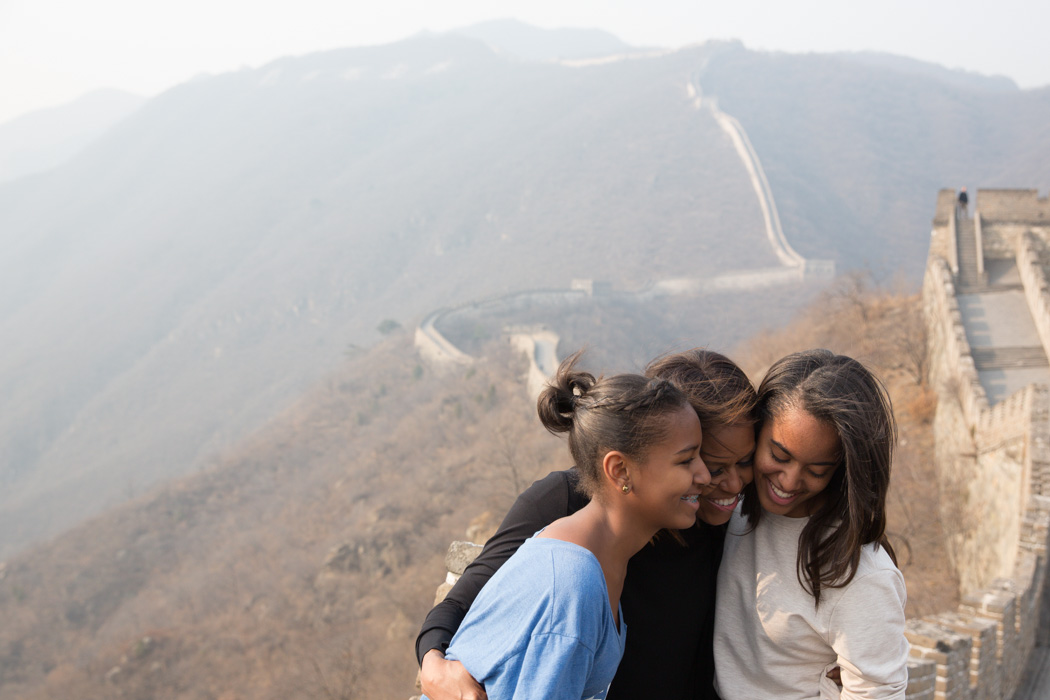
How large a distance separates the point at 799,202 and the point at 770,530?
66948mm

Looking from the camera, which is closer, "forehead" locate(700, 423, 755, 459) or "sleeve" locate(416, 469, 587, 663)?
"forehead" locate(700, 423, 755, 459)

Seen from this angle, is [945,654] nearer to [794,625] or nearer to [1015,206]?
[794,625]

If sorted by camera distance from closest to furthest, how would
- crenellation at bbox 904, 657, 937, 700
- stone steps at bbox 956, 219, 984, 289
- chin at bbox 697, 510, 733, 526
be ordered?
chin at bbox 697, 510, 733, 526
crenellation at bbox 904, 657, 937, 700
stone steps at bbox 956, 219, 984, 289

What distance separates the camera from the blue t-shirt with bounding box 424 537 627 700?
54.2 inches

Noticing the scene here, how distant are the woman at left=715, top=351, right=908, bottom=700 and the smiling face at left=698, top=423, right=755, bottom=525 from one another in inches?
2.1

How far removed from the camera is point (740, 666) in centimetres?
193

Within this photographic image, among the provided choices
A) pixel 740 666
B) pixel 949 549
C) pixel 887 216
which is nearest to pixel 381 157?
pixel 887 216

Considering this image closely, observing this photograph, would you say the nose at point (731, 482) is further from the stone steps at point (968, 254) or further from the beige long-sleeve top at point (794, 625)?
the stone steps at point (968, 254)

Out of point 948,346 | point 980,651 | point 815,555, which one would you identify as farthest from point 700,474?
point 948,346

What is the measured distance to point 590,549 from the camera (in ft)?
5.09

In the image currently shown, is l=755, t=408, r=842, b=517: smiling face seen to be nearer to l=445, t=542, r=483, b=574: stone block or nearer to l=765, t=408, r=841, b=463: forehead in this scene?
l=765, t=408, r=841, b=463: forehead

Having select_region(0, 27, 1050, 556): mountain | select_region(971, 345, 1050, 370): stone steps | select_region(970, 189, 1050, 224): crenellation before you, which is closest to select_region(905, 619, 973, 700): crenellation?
select_region(971, 345, 1050, 370): stone steps

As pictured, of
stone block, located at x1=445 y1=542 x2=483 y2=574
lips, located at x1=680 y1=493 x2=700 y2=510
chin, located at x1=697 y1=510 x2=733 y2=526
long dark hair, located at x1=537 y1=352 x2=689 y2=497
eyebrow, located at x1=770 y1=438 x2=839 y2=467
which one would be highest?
long dark hair, located at x1=537 y1=352 x2=689 y2=497

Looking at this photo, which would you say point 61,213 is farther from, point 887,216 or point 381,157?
point 887,216
